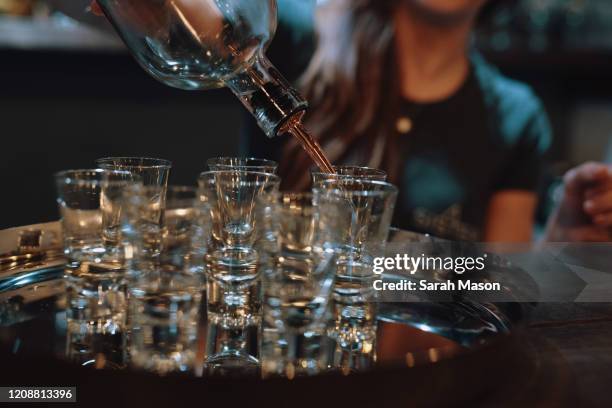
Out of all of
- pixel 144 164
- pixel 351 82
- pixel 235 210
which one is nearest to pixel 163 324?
pixel 235 210

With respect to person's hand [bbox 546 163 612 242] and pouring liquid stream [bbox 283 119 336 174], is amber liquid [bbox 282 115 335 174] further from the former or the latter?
person's hand [bbox 546 163 612 242]

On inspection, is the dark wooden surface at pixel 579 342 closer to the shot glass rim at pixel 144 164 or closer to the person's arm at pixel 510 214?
the shot glass rim at pixel 144 164

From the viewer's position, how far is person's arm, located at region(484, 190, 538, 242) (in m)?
1.40

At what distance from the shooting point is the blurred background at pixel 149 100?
1.77 metres

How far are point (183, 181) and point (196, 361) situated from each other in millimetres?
1620

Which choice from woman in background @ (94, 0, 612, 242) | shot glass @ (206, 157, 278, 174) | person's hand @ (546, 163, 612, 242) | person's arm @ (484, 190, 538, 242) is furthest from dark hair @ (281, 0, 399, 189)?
shot glass @ (206, 157, 278, 174)

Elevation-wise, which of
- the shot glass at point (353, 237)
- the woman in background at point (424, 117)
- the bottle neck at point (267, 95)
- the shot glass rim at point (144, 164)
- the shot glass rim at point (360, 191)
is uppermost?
the woman in background at point (424, 117)

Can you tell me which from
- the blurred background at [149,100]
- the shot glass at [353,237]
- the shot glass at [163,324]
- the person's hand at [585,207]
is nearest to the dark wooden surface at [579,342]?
the shot glass at [353,237]

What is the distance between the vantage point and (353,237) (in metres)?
0.59

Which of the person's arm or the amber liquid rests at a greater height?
the person's arm

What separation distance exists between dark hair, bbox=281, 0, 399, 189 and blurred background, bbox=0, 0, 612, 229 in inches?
18.6

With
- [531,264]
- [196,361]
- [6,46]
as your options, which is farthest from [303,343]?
[6,46]

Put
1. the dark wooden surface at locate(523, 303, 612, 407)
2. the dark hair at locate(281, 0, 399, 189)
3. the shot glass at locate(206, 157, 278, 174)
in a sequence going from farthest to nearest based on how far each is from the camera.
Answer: the dark hair at locate(281, 0, 399, 189) < the shot glass at locate(206, 157, 278, 174) < the dark wooden surface at locate(523, 303, 612, 407)

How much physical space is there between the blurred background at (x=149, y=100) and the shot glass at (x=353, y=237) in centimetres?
127
